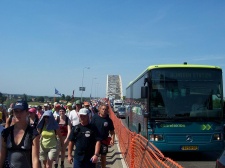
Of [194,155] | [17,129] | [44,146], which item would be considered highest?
[17,129]

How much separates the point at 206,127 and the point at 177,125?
0.90 metres

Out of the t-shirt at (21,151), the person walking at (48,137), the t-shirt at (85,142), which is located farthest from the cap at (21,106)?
the person walking at (48,137)

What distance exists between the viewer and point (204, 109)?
11.1m

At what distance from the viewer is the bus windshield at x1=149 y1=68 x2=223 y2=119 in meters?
11.1

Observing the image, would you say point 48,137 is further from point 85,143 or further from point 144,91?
point 144,91

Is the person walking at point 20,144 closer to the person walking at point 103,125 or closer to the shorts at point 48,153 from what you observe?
the shorts at point 48,153

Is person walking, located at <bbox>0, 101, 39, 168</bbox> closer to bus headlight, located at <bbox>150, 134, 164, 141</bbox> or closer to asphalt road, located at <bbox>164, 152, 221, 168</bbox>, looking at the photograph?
asphalt road, located at <bbox>164, 152, 221, 168</bbox>

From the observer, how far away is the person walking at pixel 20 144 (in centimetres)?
424

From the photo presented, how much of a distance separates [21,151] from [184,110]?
25.1 ft

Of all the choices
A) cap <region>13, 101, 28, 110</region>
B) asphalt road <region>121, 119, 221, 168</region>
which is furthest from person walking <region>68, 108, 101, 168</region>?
asphalt road <region>121, 119, 221, 168</region>

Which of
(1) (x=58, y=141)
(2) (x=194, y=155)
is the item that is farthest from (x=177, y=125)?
(1) (x=58, y=141)

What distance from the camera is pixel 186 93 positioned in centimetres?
1123

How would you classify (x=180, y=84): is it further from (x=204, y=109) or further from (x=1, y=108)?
(x=1, y=108)

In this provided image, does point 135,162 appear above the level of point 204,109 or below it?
below
